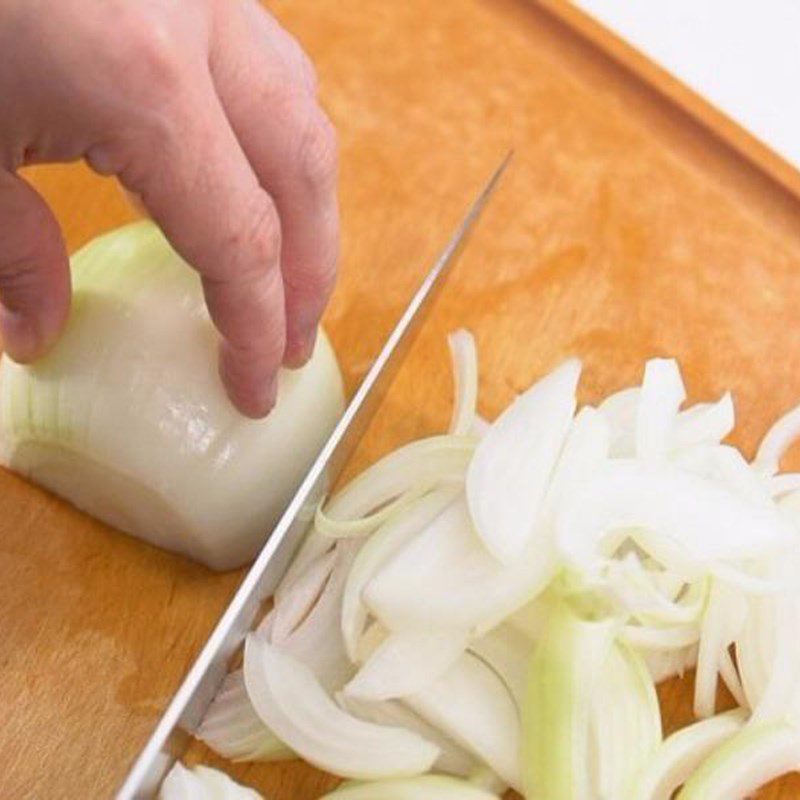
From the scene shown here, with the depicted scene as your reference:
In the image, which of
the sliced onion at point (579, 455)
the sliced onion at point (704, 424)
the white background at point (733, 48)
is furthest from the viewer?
the white background at point (733, 48)

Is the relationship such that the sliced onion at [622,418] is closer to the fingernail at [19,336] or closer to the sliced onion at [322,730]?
the sliced onion at [322,730]

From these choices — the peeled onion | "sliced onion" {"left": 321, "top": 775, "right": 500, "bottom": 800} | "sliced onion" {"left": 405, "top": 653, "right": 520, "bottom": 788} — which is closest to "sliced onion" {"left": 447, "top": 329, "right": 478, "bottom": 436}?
the peeled onion

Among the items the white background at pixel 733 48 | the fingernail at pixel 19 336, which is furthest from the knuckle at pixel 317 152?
the white background at pixel 733 48

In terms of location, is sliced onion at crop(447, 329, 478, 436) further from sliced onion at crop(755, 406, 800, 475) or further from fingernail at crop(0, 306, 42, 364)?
fingernail at crop(0, 306, 42, 364)

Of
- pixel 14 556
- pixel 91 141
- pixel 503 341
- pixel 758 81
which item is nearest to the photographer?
pixel 91 141

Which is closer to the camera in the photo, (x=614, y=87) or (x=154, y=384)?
(x=154, y=384)

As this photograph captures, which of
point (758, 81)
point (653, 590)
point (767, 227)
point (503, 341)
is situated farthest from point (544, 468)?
point (758, 81)

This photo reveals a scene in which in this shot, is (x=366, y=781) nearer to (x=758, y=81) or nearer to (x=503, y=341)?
(x=503, y=341)
